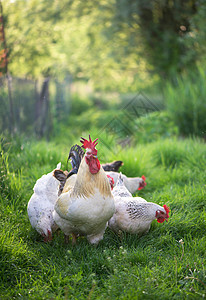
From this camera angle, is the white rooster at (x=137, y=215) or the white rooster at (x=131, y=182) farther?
the white rooster at (x=131, y=182)

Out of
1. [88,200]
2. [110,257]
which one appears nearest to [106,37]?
[88,200]

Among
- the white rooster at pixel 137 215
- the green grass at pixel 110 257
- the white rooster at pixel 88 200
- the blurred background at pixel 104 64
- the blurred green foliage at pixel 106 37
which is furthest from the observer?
the blurred green foliage at pixel 106 37

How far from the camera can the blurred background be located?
7.48m

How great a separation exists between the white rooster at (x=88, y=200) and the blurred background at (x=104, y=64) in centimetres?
295

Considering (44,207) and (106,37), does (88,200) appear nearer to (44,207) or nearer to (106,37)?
(44,207)

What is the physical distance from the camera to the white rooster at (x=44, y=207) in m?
3.45

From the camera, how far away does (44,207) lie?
3658 millimetres

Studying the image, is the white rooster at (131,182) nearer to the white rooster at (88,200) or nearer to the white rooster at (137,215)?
the white rooster at (137,215)

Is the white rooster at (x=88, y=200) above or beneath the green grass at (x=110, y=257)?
above

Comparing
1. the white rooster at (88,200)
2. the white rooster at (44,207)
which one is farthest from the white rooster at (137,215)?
the white rooster at (44,207)

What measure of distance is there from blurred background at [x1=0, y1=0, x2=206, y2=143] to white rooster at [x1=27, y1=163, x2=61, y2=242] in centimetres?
228

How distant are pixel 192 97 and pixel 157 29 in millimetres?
4431

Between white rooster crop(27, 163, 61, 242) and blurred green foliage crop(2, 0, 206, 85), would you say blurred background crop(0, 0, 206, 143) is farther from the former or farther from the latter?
white rooster crop(27, 163, 61, 242)

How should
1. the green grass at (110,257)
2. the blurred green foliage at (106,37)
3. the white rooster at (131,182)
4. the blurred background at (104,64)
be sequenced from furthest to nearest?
1. the blurred green foliage at (106,37)
2. the blurred background at (104,64)
3. the white rooster at (131,182)
4. the green grass at (110,257)
